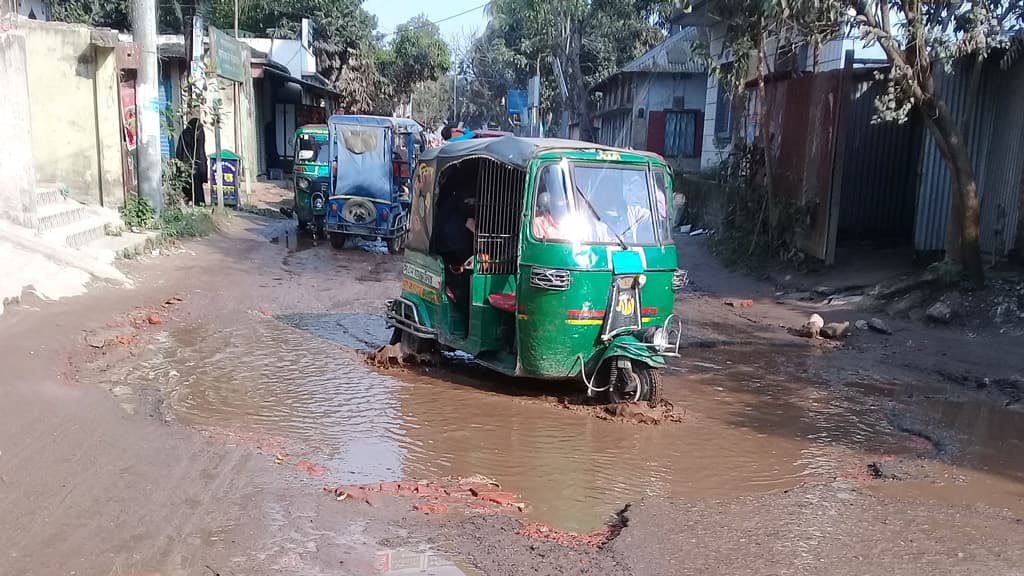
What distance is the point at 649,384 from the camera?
680cm

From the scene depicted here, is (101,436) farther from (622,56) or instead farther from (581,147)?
(622,56)

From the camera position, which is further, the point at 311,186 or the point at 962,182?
the point at 311,186

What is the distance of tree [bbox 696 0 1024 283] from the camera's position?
381 inches

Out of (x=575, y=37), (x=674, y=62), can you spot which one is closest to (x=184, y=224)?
(x=674, y=62)

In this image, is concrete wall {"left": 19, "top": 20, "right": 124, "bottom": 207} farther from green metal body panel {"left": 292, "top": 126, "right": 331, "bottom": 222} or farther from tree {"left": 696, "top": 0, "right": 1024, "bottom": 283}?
tree {"left": 696, "top": 0, "right": 1024, "bottom": 283}

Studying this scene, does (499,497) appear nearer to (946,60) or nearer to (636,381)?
(636,381)

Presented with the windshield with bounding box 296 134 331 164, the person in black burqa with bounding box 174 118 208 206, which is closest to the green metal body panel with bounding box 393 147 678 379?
the windshield with bounding box 296 134 331 164

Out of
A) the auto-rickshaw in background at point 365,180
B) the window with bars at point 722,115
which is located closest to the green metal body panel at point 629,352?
the auto-rickshaw in background at point 365,180

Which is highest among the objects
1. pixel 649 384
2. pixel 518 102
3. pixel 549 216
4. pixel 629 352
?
pixel 518 102

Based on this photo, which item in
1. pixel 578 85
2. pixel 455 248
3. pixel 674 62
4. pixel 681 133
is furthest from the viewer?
pixel 578 85

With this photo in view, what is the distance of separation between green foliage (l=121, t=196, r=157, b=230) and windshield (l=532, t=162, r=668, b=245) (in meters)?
9.21

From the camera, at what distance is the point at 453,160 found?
7.62 m

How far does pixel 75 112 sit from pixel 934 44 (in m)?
12.3

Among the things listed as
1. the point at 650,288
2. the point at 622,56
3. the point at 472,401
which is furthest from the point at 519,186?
the point at 622,56
